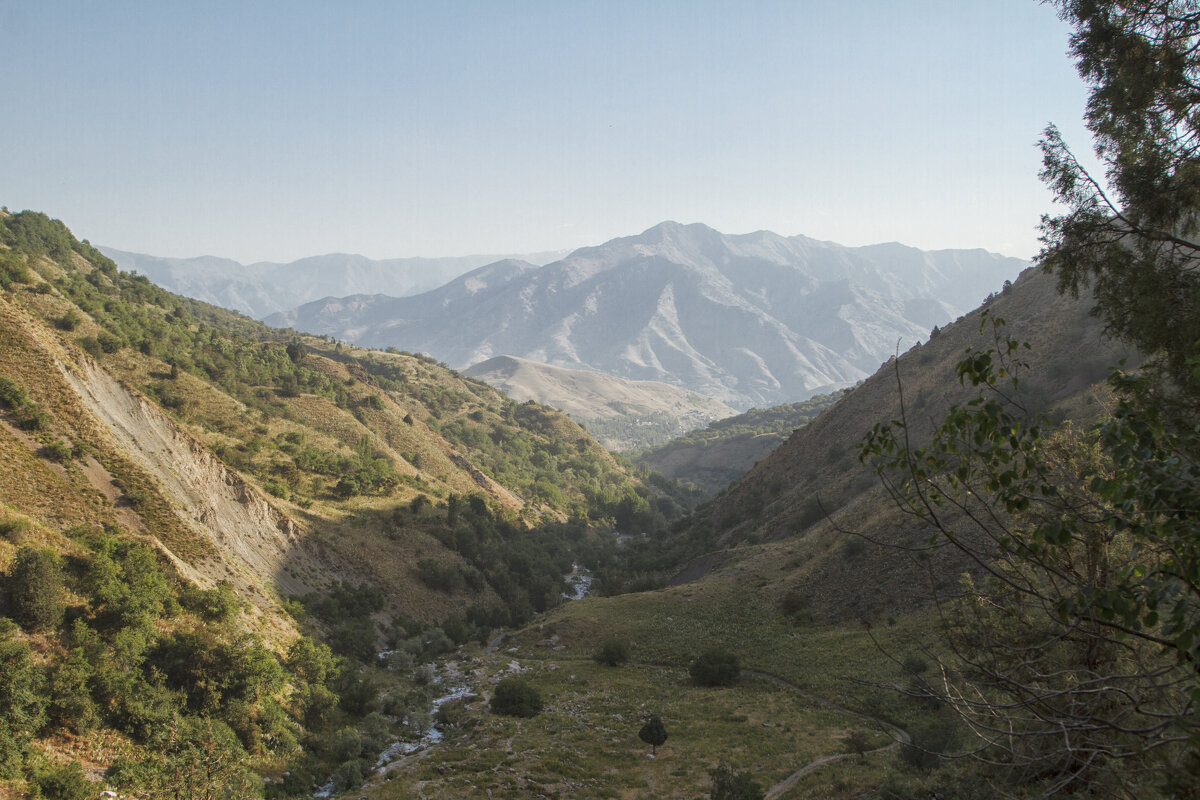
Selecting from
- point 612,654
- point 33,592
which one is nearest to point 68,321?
point 33,592

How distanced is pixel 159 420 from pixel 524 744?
30853 millimetres

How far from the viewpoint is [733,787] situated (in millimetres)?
20031

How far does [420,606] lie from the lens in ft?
160

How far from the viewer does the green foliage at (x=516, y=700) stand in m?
31.3

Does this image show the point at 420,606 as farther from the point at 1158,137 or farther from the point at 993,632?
the point at 1158,137

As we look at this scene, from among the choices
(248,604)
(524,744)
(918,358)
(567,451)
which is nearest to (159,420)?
(248,604)

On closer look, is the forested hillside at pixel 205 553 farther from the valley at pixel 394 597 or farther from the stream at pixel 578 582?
the stream at pixel 578 582

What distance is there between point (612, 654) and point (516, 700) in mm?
9112

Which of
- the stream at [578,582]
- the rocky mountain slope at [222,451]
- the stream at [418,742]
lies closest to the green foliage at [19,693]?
the rocky mountain slope at [222,451]

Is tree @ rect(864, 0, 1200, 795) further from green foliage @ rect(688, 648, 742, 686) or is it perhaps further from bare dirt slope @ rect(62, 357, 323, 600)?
bare dirt slope @ rect(62, 357, 323, 600)

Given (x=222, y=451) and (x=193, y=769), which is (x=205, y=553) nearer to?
(x=222, y=451)

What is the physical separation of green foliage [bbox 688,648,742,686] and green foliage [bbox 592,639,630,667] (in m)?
5.11

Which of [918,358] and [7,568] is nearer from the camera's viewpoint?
[7,568]

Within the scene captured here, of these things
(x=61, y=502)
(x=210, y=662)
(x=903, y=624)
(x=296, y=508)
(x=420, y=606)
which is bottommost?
(x=903, y=624)
